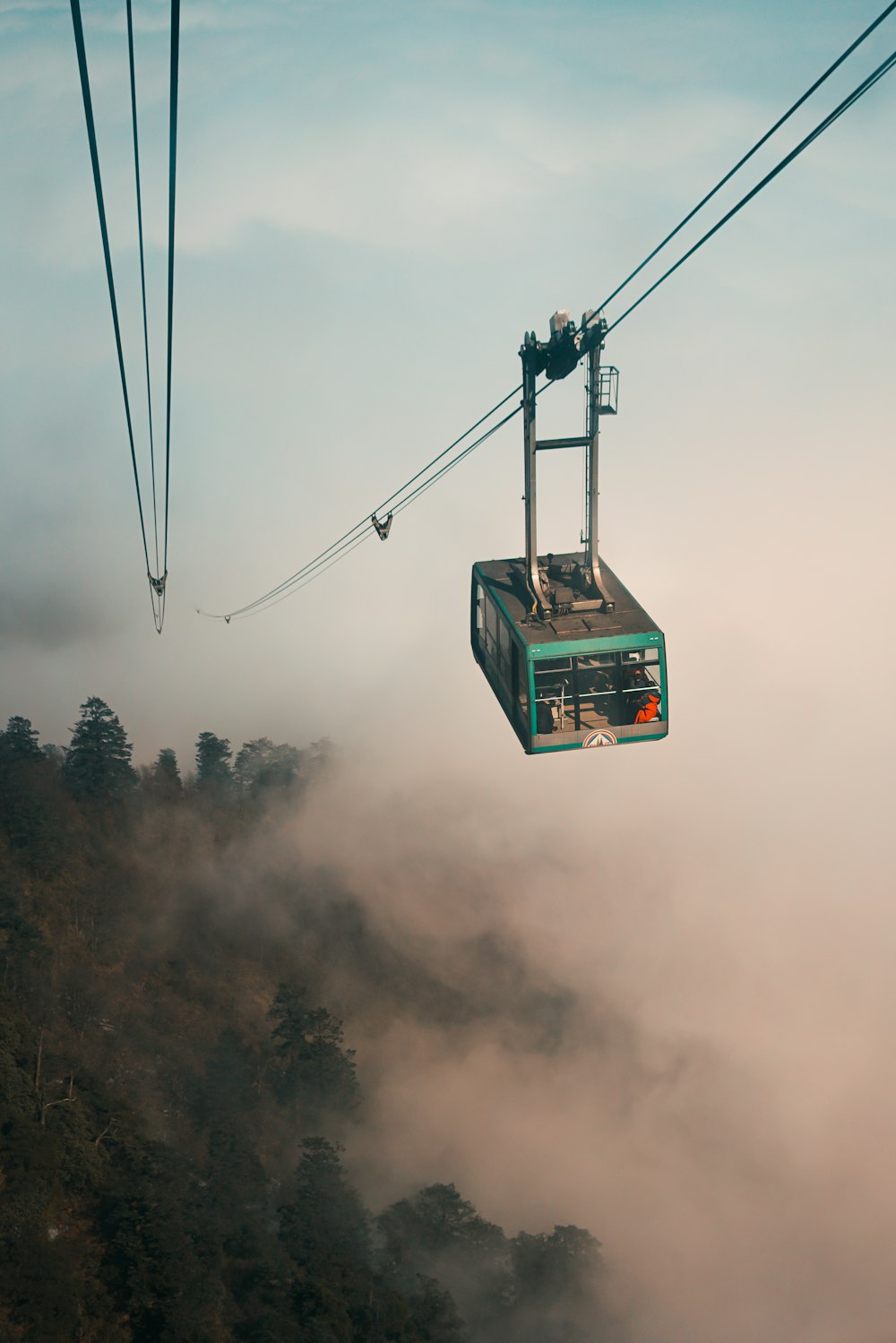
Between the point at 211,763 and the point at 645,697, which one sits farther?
the point at 211,763

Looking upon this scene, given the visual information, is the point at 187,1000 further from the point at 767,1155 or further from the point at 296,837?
the point at 767,1155

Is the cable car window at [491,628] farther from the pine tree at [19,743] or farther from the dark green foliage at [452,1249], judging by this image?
the pine tree at [19,743]

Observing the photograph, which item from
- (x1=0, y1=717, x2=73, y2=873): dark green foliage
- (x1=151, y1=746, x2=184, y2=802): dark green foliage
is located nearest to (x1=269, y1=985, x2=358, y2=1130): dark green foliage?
(x1=0, y1=717, x2=73, y2=873): dark green foliage

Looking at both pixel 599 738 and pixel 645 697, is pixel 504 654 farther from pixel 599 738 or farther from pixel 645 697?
pixel 645 697

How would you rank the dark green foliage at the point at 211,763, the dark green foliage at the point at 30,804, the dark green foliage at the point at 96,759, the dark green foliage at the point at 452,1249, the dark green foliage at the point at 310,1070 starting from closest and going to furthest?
the dark green foliage at the point at 452,1249
the dark green foliage at the point at 310,1070
the dark green foliage at the point at 30,804
the dark green foliage at the point at 96,759
the dark green foliage at the point at 211,763

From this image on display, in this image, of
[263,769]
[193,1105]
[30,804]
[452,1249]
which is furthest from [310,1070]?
[263,769]

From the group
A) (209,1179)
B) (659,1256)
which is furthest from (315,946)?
(209,1179)

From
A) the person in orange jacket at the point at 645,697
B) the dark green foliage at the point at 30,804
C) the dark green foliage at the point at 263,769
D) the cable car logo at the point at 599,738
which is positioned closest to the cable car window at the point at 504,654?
the cable car logo at the point at 599,738
